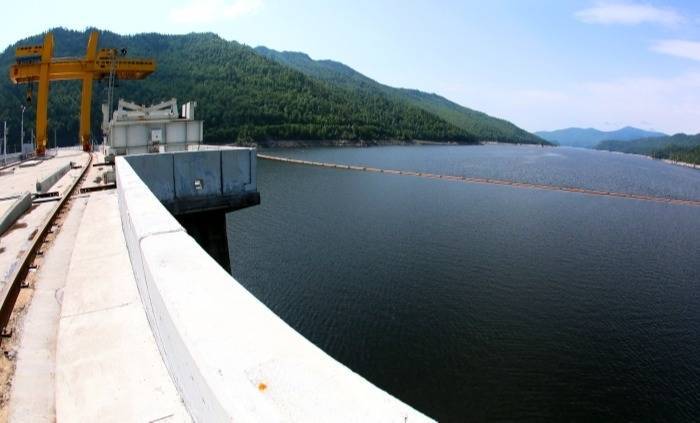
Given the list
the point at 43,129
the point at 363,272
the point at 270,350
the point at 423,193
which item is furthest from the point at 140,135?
the point at 423,193

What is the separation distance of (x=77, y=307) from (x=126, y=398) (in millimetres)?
2436

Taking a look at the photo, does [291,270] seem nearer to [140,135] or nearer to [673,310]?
[140,135]

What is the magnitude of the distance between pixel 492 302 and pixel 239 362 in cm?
→ 2212

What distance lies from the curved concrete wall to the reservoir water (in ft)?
43.7

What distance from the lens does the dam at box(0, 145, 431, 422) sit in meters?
2.44

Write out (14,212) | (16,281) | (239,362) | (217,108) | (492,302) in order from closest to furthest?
(239,362) → (16,281) → (14,212) → (492,302) → (217,108)

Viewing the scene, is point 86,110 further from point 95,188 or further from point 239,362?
point 239,362

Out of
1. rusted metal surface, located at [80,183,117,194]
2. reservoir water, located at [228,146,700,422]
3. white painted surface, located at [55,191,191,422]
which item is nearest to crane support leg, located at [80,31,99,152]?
reservoir water, located at [228,146,700,422]

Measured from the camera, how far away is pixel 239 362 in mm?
2717

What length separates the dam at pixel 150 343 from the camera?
2438mm

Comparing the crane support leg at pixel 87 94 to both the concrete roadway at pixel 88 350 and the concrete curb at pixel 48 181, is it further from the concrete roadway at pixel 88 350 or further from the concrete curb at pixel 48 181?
the concrete roadway at pixel 88 350

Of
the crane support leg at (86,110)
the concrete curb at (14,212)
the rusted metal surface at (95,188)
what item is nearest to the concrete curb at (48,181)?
the rusted metal surface at (95,188)

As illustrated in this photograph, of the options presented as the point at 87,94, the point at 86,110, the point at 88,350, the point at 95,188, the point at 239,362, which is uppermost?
the point at 87,94

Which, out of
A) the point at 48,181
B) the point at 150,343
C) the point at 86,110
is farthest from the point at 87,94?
the point at 150,343
